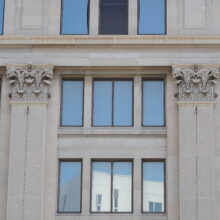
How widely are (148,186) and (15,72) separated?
8.04 meters

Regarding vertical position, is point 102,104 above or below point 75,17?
below

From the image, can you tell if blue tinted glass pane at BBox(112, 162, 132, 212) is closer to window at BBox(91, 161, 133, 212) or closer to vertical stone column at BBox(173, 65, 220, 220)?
window at BBox(91, 161, 133, 212)

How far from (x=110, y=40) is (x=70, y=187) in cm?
702

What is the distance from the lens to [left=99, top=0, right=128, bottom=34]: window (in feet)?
132

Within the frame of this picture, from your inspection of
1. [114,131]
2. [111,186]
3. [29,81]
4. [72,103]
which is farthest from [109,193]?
[29,81]

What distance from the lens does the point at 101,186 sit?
38656mm

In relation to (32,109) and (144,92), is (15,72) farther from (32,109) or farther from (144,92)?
(144,92)

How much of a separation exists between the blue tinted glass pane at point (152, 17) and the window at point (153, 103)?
97.4 inches

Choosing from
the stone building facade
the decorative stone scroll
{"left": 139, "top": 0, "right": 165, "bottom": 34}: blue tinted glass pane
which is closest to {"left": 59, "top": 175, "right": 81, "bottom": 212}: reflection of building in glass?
the stone building facade

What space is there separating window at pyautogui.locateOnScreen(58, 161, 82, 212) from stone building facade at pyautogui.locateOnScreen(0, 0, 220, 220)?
293mm

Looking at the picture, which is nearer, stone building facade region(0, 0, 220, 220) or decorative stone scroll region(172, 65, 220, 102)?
stone building facade region(0, 0, 220, 220)

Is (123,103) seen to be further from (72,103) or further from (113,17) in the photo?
Answer: (113,17)

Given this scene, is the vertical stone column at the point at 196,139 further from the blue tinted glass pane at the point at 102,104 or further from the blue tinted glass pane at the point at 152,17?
the blue tinted glass pane at the point at 102,104

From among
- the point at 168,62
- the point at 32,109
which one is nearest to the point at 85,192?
the point at 32,109
